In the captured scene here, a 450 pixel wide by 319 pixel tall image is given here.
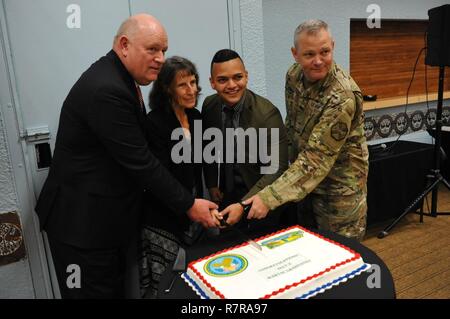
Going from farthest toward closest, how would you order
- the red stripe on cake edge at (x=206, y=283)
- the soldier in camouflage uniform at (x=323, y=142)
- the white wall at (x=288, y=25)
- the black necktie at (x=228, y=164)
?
the white wall at (x=288, y=25) < the black necktie at (x=228, y=164) < the soldier in camouflage uniform at (x=323, y=142) < the red stripe on cake edge at (x=206, y=283)

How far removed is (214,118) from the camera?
1.73 meters

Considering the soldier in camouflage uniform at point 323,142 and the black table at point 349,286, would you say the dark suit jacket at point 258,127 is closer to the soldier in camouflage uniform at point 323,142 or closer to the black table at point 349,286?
the soldier in camouflage uniform at point 323,142

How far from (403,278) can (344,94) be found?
144 cm

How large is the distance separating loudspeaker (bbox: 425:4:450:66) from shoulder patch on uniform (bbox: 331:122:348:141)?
1.78m

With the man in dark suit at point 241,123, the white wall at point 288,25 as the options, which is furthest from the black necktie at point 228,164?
the white wall at point 288,25

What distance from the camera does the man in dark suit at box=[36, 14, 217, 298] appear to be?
1.34 meters

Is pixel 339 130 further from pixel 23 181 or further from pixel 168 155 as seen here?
pixel 23 181

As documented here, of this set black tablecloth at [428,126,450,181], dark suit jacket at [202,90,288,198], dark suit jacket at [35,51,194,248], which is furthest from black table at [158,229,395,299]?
black tablecloth at [428,126,450,181]

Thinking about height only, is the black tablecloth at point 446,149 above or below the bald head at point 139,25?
below

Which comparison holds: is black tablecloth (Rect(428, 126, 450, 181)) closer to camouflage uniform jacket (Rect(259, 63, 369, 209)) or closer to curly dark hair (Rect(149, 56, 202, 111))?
camouflage uniform jacket (Rect(259, 63, 369, 209))

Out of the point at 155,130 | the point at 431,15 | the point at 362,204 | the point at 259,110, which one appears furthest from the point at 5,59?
the point at 431,15

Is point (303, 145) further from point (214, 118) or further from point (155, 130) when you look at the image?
point (155, 130)

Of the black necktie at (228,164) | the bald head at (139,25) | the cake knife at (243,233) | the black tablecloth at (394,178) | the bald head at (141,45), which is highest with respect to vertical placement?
the bald head at (139,25)

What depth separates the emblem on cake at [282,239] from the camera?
124 centimetres
